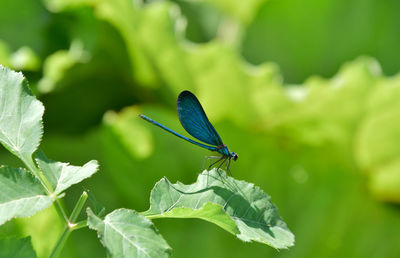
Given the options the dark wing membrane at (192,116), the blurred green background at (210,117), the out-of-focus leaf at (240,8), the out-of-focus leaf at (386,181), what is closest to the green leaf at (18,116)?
the dark wing membrane at (192,116)

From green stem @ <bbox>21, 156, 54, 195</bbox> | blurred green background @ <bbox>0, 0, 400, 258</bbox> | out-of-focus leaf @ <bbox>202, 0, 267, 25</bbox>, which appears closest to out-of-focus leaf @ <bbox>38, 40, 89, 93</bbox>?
blurred green background @ <bbox>0, 0, 400, 258</bbox>

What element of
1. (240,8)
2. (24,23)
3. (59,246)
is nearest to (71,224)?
(59,246)

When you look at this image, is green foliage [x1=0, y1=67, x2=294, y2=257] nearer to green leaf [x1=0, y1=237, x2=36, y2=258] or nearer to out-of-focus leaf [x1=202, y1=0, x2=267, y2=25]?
green leaf [x1=0, y1=237, x2=36, y2=258]

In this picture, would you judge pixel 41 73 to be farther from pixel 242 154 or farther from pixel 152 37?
pixel 242 154

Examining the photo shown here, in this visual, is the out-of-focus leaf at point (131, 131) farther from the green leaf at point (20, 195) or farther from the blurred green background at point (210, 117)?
the green leaf at point (20, 195)

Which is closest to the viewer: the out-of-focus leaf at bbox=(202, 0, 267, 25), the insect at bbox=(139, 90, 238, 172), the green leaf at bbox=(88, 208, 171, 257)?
the green leaf at bbox=(88, 208, 171, 257)

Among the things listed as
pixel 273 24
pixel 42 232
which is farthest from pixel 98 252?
pixel 273 24
